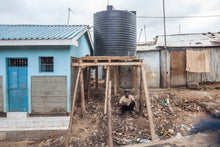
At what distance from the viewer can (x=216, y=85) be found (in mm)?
9969

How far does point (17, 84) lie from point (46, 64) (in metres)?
1.40

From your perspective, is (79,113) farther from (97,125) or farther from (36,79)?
(36,79)

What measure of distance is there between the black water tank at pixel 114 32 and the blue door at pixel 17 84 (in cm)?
337

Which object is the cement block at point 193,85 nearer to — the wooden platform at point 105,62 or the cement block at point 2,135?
the wooden platform at point 105,62

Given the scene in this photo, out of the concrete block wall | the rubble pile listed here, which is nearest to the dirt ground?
the rubble pile

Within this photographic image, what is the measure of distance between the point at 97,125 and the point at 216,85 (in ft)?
25.2

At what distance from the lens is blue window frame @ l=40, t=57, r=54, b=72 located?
6653mm

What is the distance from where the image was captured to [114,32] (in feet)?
25.2

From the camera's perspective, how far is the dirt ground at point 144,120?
5938mm

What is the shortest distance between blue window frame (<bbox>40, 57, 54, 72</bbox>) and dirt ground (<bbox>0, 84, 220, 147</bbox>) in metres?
2.09

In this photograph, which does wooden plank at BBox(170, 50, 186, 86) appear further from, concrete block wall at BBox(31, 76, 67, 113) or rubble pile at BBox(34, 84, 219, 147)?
concrete block wall at BBox(31, 76, 67, 113)

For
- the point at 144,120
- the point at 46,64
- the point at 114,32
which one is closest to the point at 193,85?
the point at 144,120

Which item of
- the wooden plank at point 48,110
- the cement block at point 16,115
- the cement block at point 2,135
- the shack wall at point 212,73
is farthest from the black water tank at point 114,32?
the cement block at point 2,135

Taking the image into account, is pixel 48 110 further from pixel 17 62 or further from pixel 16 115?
pixel 17 62
